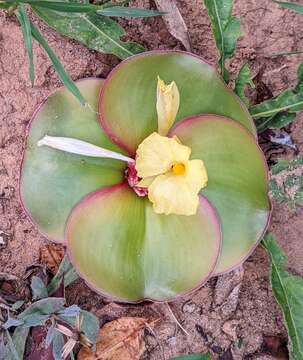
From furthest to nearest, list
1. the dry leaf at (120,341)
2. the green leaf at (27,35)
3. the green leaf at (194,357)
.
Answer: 1. the dry leaf at (120,341)
2. the green leaf at (194,357)
3. the green leaf at (27,35)

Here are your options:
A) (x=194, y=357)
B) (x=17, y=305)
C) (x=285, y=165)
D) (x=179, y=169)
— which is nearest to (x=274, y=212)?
(x=285, y=165)

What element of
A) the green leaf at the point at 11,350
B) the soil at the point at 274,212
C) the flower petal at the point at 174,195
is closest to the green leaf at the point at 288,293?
the soil at the point at 274,212

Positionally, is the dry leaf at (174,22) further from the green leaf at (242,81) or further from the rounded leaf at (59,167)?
the rounded leaf at (59,167)

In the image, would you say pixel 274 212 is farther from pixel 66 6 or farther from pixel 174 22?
pixel 66 6

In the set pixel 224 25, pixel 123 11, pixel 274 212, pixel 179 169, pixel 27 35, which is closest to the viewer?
pixel 179 169

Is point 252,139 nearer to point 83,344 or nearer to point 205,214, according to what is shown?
point 205,214

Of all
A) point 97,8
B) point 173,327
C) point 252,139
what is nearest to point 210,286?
point 173,327
